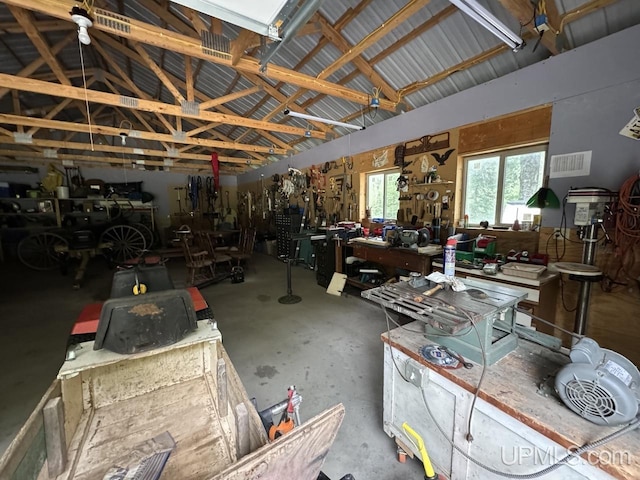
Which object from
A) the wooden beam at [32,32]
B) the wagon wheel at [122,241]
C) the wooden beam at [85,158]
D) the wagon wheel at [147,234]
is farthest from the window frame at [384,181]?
the wagon wheel at [147,234]


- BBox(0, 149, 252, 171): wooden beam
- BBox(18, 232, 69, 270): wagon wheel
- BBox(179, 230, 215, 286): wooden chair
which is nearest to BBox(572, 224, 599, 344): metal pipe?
BBox(179, 230, 215, 286): wooden chair

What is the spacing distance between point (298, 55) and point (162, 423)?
13.9ft

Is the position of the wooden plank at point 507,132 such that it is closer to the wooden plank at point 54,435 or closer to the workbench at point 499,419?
the workbench at point 499,419

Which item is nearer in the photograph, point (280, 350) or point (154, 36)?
point (154, 36)

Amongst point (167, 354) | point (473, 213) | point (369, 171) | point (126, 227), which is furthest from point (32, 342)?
point (473, 213)

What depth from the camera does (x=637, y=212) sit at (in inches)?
73.2

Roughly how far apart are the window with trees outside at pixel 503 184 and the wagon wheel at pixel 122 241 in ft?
21.9

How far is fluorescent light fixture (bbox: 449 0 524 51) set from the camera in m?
1.64

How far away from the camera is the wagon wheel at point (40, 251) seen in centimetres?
564

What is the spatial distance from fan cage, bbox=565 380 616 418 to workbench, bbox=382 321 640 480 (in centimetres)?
5

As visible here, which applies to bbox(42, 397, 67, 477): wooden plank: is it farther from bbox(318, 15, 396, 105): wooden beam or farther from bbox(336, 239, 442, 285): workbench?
bbox(318, 15, 396, 105): wooden beam

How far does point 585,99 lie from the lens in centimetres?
215

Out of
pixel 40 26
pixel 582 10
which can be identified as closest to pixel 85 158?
pixel 40 26

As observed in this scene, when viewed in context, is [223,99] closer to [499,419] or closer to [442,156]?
[442,156]
